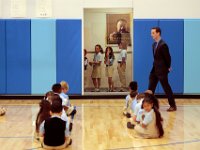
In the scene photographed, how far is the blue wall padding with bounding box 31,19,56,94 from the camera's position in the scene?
12.7 metres

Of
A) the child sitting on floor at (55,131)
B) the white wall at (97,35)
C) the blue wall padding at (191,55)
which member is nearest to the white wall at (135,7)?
the blue wall padding at (191,55)

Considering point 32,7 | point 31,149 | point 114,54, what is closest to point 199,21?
point 114,54

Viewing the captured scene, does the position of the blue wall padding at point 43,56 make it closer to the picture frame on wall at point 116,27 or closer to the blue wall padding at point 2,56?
the blue wall padding at point 2,56

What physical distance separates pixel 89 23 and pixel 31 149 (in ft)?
30.3

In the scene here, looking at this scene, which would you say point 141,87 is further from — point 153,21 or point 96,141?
point 96,141

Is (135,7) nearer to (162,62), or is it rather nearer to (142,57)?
(142,57)

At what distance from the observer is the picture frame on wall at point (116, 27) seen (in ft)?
50.7

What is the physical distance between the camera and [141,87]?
1286 centimetres

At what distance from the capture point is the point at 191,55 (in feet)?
42.2

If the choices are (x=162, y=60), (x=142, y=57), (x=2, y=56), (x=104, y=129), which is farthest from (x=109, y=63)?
(x=104, y=129)

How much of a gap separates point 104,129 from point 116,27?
763 centimetres

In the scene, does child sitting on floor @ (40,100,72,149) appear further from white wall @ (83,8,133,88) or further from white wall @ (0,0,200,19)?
white wall @ (83,8,133,88)

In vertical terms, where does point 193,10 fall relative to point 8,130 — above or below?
above

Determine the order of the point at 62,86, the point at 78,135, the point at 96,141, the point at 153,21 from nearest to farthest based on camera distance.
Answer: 1. the point at 96,141
2. the point at 78,135
3. the point at 62,86
4. the point at 153,21
